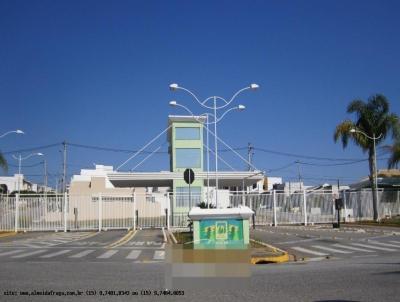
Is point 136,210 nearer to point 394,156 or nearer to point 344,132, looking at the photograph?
point 344,132

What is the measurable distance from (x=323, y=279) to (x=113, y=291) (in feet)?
14.4

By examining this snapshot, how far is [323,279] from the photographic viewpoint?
11.2 meters

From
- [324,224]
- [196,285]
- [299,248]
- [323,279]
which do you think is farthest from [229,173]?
[196,285]

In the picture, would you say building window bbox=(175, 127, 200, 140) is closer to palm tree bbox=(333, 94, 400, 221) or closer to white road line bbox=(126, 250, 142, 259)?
palm tree bbox=(333, 94, 400, 221)

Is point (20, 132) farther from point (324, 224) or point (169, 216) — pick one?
point (324, 224)

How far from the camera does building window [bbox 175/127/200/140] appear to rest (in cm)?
4450

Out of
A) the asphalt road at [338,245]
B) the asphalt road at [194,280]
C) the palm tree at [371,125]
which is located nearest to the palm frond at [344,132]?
the palm tree at [371,125]

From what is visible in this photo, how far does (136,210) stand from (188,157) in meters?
10.2

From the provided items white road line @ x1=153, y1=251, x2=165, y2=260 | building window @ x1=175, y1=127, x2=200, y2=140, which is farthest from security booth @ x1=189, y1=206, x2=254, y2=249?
building window @ x1=175, y1=127, x2=200, y2=140

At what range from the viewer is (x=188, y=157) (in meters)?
44.2

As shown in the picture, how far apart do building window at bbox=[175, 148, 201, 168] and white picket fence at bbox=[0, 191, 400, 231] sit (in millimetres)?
5915

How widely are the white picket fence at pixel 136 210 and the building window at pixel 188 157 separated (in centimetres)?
592

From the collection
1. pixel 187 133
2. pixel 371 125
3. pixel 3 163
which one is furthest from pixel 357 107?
pixel 3 163

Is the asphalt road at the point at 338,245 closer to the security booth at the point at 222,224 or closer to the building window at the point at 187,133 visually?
the security booth at the point at 222,224
